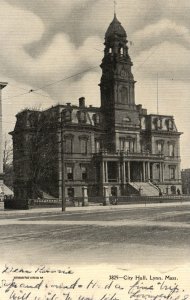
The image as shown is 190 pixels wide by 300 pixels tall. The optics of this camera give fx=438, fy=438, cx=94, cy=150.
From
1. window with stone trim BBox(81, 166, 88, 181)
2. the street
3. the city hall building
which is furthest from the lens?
window with stone trim BBox(81, 166, 88, 181)

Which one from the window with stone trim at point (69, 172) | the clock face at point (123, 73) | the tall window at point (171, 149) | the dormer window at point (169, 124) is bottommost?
the window with stone trim at point (69, 172)

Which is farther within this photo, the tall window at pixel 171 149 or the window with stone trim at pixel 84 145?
the tall window at pixel 171 149

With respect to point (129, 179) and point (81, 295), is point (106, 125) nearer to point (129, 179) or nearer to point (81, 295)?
point (129, 179)

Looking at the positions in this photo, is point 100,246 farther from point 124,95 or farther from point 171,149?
point 171,149

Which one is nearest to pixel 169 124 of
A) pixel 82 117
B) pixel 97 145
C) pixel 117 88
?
pixel 117 88

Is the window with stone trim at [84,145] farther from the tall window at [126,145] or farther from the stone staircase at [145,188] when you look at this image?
the stone staircase at [145,188]

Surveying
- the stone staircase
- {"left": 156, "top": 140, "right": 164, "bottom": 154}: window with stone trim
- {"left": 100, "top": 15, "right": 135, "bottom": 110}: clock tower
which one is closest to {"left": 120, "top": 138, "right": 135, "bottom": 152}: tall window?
{"left": 100, "top": 15, "right": 135, "bottom": 110}: clock tower

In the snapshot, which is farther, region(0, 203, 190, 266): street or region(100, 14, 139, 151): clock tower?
region(100, 14, 139, 151): clock tower

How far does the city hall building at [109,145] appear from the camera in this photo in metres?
58.7

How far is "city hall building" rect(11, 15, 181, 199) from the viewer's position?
58.7 metres

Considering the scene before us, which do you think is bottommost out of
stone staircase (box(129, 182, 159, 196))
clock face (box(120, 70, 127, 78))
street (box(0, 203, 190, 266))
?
street (box(0, 203, 190, 266))

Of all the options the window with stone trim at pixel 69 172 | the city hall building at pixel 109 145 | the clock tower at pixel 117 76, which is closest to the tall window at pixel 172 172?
the city hall building at pixel 109 145

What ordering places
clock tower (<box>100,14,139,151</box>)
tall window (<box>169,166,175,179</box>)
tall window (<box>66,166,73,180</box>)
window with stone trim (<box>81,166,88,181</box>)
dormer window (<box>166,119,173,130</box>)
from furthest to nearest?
1. dormer window (<box>166,119,173,130</box>)
2. tall window (<box>169,166,175,179</box>)
3. clock tower (<box>100,14,139,151</box>)
4. window with stone trim (<box>81,166,88,181</box>)
5. tall window (<box>66,166,73,180</box>)

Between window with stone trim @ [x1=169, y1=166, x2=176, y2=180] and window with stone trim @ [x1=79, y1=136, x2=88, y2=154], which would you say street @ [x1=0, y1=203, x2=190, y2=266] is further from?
window with stone trim @ [x1=169, y1=166, x2=176, y2=180]
